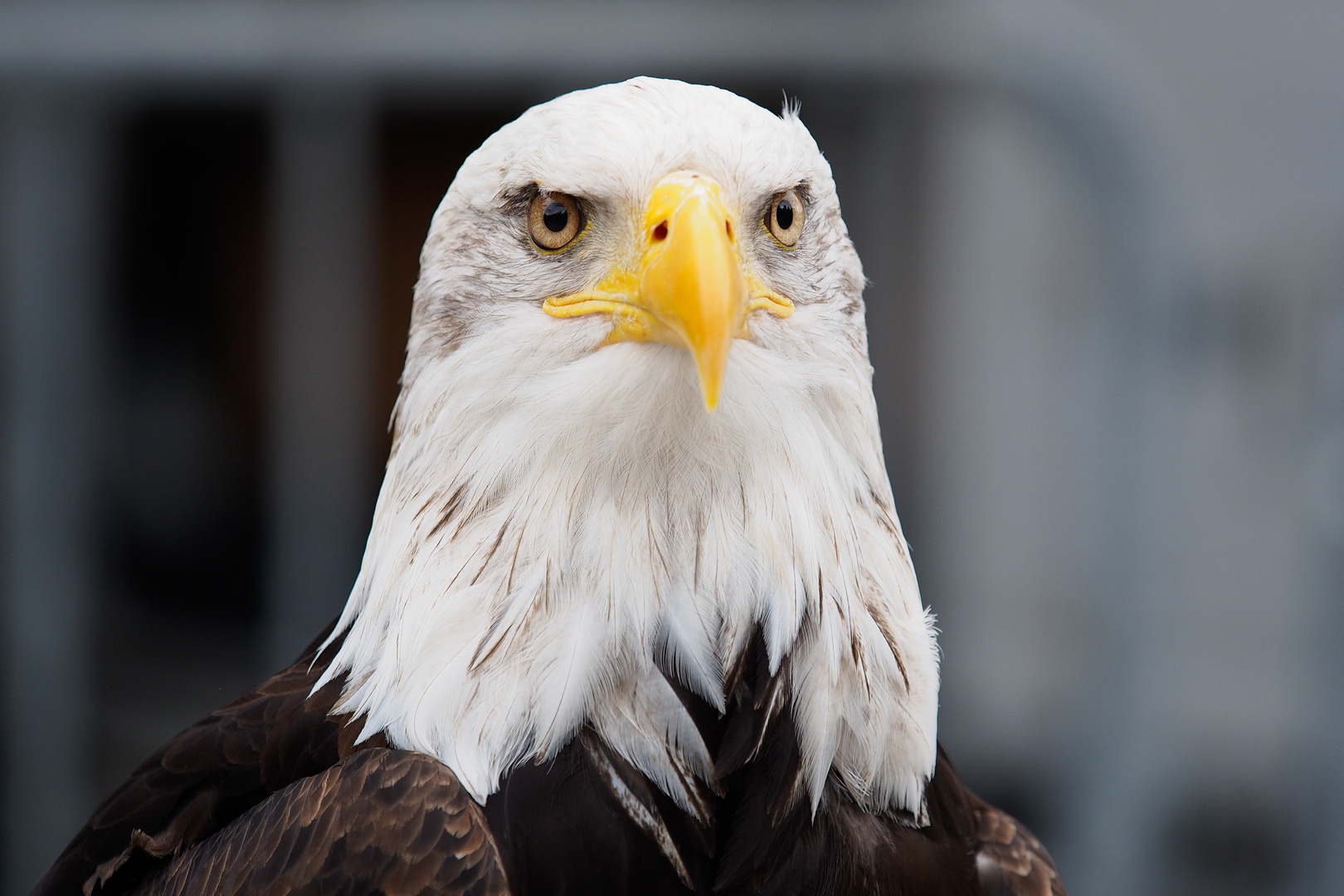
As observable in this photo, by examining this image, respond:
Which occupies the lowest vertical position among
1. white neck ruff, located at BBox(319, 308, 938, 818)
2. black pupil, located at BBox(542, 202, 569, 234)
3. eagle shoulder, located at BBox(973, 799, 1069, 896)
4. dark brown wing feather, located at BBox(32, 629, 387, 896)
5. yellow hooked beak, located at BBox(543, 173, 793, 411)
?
eagle shoulder, located at BBox(973, 799, 1069, 896)

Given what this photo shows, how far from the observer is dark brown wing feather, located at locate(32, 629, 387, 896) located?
4.65 feet

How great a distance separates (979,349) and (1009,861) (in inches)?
86.9

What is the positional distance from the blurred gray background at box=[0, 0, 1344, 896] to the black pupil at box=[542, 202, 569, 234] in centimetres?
94

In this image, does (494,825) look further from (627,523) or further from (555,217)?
(555,217)

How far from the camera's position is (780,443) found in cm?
139

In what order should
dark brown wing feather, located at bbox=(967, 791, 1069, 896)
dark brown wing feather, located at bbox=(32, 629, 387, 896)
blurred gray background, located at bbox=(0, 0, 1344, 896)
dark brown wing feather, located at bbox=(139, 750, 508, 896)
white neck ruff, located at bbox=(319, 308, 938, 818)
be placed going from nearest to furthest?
dark brown wing feather, located at bbox=(139, 750, 508, 896) → white neck ruff, located at bbox=(319, 308, 938, 818) → dark brown wing feather, located at bbox=(32, 629, 387, 896) → dark brown wing feather, located at bbox=(967, 791, 1069, 896) → blurred gray background, located at bbox=(0, 0, 1344, 896)

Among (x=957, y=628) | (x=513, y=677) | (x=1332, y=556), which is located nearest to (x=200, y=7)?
(x=513, y=677)

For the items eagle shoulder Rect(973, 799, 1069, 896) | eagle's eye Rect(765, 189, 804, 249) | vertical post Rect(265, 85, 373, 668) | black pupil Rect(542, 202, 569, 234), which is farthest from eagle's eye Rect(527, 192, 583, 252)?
vertical post Rect(265, 85, 373, 668)

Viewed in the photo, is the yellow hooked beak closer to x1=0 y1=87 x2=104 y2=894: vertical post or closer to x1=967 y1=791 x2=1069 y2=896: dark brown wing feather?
x1=967 y1=791 x2=1069 y2=896: dark brown wing feather

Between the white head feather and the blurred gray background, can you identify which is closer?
the white head feather

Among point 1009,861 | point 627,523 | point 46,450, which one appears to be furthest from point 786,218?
point 46,450

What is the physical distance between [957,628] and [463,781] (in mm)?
1855

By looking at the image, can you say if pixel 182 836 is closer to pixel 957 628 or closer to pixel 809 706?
pixel 809 706

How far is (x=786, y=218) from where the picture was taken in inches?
57.9
